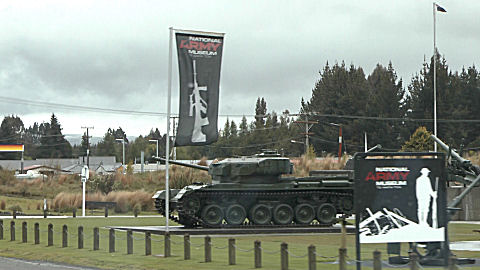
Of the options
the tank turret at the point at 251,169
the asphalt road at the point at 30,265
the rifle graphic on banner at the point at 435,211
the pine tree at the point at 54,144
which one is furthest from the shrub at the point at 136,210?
the pine tree at the point at 54,144

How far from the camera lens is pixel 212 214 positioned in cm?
2838

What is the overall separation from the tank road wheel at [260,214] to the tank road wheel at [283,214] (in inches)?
9.1

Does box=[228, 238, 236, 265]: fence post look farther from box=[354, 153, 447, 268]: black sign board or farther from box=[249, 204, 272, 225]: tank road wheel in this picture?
box=[249, 204, 272, 225]: tank road wheel

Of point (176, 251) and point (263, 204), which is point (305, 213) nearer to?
point (263, 204)

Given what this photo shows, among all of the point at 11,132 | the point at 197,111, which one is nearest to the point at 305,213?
the point at 197,111

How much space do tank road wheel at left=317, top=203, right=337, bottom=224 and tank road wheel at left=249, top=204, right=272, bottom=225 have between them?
1950 millimetres

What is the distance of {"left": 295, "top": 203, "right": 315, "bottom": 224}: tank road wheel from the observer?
28.9 meters

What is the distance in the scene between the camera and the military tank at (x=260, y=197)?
2833 cm

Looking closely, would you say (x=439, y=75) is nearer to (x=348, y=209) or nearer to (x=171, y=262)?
(x=348, y=209)

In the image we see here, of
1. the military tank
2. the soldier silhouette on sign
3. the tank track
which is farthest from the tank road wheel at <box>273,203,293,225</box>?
the soldier silhouette on sign

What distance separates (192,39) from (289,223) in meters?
8.55

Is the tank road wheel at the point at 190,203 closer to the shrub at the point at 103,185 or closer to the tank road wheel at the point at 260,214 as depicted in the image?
the tank road wheel at the point at 260,214

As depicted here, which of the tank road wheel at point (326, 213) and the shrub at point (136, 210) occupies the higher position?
the tank road wheel at point (326, 213)

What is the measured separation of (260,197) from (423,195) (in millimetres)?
15008
